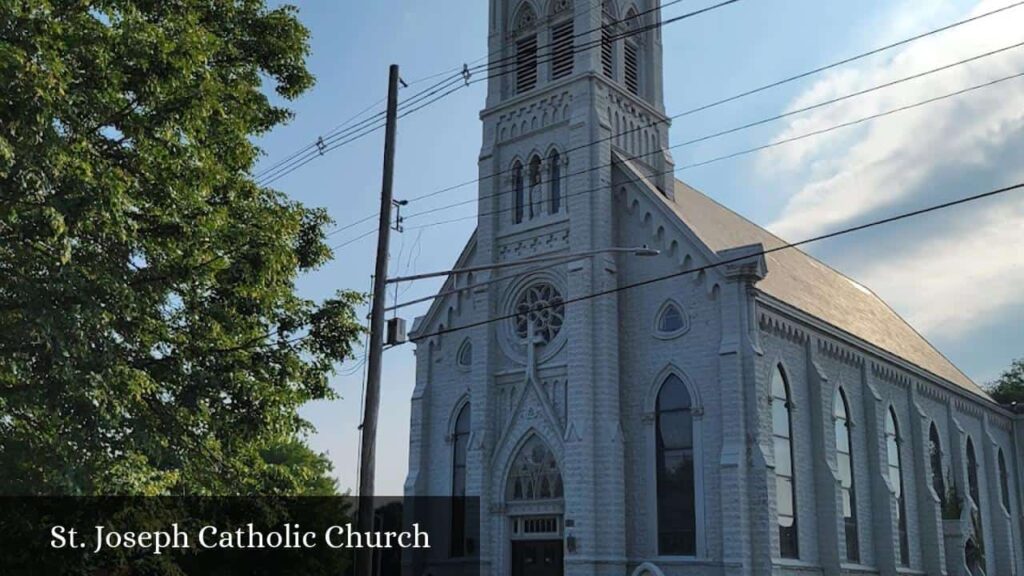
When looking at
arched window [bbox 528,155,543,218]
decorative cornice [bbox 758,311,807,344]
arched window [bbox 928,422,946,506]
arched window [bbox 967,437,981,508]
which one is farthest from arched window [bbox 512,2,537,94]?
arched window [bbox 967,437,981,508]

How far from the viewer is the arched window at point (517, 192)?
34372mm

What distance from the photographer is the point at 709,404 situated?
94.4 ft

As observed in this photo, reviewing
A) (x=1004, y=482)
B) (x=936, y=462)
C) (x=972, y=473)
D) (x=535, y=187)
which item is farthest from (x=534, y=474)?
(x=1004, y=482)

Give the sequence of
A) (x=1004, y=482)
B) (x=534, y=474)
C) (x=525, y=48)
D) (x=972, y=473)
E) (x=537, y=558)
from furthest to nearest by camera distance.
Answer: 1. (x=1004, y=482)
2. (x=972, y=473)
3. (x=525, y=48)
4. (x=534, y=474)
5. (x=537, y=558)

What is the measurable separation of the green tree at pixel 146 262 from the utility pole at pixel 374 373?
1.78 ft

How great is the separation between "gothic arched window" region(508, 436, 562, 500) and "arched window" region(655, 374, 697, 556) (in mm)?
3343

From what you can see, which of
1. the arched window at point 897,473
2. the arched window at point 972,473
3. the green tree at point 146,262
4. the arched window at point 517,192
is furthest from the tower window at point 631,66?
the arched window at point 972,473

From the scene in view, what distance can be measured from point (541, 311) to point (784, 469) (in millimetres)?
9158

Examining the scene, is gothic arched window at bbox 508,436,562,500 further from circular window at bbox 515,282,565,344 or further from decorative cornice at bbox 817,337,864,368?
decorative cornice at bbox 817,337,864,368

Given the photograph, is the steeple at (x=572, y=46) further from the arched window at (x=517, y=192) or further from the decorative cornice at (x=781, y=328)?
the decorative cornice at (x=781, y=328)

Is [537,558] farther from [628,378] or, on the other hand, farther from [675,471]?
[628,378]

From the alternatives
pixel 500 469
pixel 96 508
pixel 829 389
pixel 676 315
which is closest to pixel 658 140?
pixel 676 315

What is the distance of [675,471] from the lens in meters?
29.2

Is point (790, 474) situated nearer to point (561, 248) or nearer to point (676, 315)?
point (676, 315)
